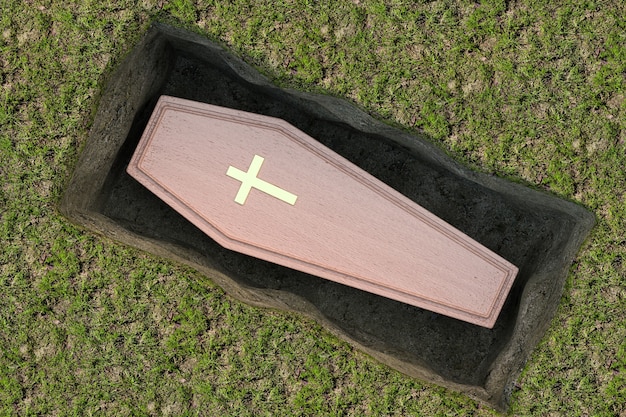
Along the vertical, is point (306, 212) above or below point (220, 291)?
above

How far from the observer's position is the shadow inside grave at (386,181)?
136 inches

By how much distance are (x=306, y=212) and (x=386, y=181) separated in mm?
758

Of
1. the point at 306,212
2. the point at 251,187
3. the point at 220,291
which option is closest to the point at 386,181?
the point at 306,212

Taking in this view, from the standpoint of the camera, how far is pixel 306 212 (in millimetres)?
3145

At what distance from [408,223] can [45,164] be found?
7.40 feet

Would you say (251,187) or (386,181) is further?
(386,181)

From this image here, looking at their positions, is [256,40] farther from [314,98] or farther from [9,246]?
[9,246]

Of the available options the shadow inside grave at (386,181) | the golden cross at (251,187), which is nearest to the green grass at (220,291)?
the shadow inside grave at (386,181)

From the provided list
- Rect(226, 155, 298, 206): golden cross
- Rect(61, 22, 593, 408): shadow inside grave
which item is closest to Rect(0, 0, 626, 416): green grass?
Rect(61, 22, 593, 408): shadow inside grave

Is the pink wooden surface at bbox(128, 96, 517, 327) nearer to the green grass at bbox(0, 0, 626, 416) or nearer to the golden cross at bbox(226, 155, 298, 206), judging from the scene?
the golden cross at bbox(226, 155, 298, 206)

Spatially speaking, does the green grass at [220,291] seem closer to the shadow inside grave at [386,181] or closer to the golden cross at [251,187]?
the shadow inside grave at [386,181]

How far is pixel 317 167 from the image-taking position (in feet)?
10.4

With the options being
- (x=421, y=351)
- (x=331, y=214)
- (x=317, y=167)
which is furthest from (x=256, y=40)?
(x=421, y=351)

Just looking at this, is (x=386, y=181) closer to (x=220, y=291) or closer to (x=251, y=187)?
(x=251, y=187)
